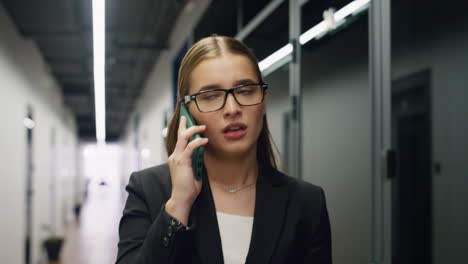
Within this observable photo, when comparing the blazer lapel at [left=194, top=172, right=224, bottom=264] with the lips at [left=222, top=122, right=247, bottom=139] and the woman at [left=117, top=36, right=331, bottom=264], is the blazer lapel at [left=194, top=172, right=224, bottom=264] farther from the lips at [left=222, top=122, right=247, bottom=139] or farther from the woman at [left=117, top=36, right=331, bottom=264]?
the lips at [left=222, top=122, right=247, bottom=139]

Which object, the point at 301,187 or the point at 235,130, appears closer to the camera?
the point at 235,130

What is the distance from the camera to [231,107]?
1.01 metres

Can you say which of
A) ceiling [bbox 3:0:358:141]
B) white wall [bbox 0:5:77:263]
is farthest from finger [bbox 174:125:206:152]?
white wall [bbox 0:5:77:263]

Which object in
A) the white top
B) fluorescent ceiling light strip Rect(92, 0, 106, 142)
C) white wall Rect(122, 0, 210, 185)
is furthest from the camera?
white wall Rect(122, 0, 210, 185)

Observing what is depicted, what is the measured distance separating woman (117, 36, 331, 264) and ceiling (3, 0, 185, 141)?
2.26 meters

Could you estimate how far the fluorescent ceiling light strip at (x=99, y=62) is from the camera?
9.51ft

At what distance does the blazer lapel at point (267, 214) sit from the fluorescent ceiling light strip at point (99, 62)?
1679 millimetres

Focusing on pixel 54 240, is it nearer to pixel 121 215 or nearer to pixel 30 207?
pixel 30 207

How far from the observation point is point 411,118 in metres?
2.81

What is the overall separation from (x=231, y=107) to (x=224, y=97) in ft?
0.12

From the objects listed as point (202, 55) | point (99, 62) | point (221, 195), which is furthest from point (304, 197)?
point (99, 62)

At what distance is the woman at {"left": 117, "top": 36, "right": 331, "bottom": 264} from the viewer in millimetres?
974

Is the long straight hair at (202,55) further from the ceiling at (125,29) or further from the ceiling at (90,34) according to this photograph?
the ceiling at (90,34)

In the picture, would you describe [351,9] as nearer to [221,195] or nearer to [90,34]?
[221,195]
